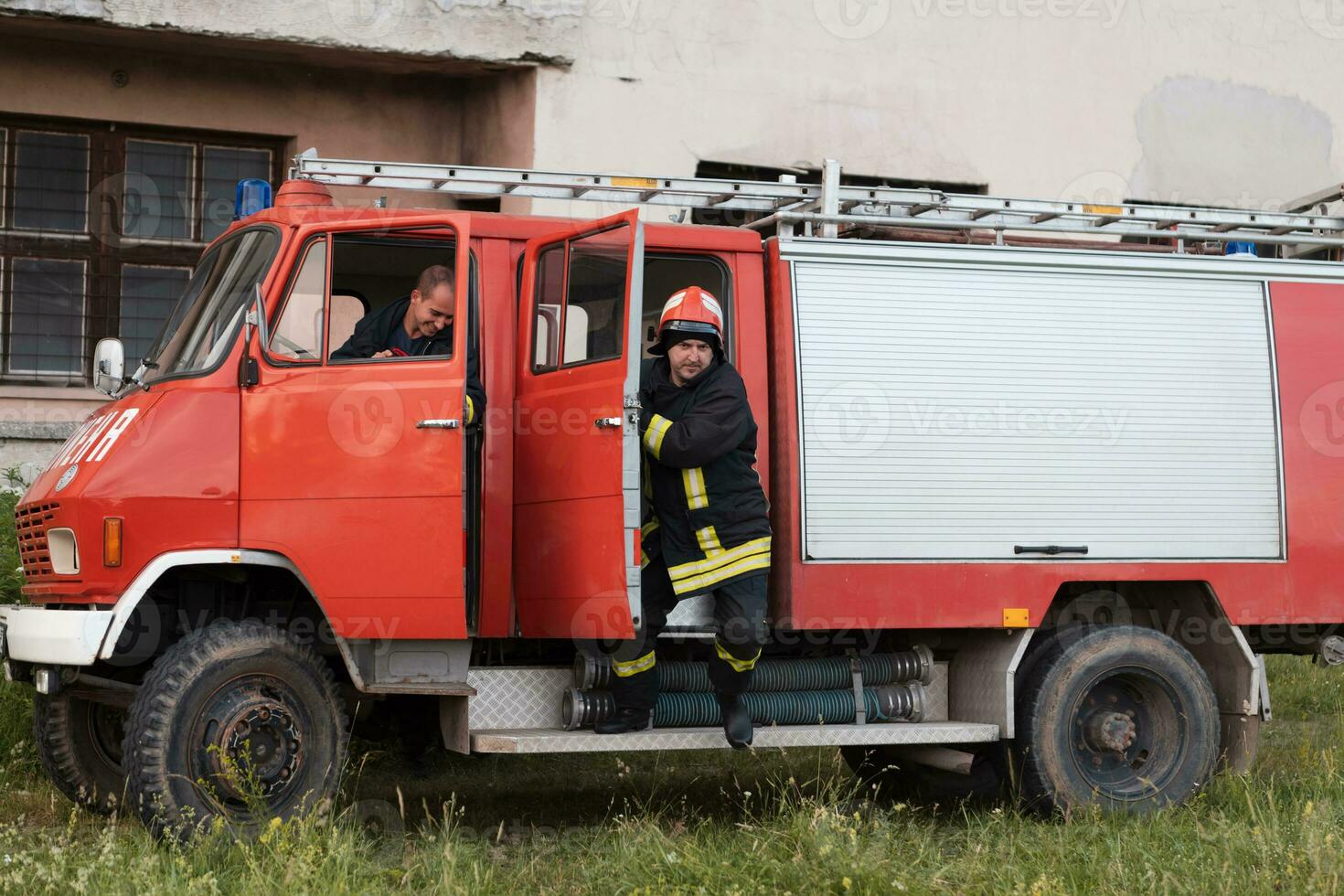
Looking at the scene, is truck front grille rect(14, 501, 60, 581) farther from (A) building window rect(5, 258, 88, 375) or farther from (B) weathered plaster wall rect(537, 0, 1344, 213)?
(B) weathered plaster wall rect(537, 0, 1344, 213)

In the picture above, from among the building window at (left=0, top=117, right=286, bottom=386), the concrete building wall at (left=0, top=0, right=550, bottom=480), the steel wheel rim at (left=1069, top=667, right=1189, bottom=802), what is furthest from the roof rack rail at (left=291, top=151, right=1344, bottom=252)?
the building window at (left=0, top=117, right=286, bottom=386)

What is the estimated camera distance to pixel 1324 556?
681cm

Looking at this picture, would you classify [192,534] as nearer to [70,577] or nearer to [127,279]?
[70,577]

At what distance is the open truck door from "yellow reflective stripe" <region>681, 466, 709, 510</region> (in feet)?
1.35

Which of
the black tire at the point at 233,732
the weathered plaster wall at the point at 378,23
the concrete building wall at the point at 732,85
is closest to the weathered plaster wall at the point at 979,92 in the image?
the concrete building wall at the point at 732,85

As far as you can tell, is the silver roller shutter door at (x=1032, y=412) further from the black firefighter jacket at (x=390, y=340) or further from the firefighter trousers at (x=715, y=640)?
the black firefighter jacket at (x=390, y=340)

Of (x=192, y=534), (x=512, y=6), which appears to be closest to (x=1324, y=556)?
(x=192, y=534)

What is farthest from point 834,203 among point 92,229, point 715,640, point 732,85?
point 92,229

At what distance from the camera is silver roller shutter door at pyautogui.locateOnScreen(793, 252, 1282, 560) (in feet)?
20.9

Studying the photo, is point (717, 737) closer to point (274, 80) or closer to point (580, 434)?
point (580, 434)

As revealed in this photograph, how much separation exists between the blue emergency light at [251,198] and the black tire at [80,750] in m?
2.14

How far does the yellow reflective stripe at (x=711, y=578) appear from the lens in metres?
5.96

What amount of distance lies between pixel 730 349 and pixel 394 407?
1.48 meters

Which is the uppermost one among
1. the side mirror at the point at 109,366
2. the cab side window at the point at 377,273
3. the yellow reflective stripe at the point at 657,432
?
the cab side window at the point at 377,273
